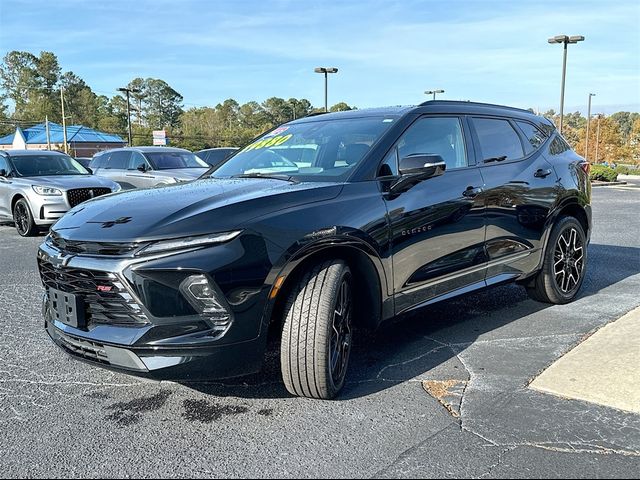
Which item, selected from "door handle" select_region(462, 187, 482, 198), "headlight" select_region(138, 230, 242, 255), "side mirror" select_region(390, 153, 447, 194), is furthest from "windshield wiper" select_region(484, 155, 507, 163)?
"headlight" select_region(138, 230, 242, 255)

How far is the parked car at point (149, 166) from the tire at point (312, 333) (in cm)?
996

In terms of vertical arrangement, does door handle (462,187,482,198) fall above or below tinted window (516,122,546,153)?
below

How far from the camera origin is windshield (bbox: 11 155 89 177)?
35.8 feet

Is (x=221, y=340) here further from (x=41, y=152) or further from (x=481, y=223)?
(x=41, y=152)

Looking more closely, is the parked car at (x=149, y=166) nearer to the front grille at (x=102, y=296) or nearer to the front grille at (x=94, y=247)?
the front grille at (x=94, y=247)

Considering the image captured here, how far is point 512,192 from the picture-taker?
4531 mm

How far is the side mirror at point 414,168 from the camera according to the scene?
356 centimetres

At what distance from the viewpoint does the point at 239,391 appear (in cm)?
340

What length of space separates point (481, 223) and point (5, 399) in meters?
3.34

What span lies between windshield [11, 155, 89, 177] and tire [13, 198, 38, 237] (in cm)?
76

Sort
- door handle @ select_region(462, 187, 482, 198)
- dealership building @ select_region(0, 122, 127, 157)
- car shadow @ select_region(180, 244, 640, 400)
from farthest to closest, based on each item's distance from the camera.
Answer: dealership building @ select_region(0, 122, 127, 157), door handle @ select_region(462, 187, 482, 198), car shadow @ select_region(180, 244, 640, 400)

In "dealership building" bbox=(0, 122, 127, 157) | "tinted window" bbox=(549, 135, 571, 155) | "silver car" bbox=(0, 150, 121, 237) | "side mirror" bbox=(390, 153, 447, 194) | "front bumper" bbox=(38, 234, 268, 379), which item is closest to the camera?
"front bumper" bbox=(38, 234, 268, 379)

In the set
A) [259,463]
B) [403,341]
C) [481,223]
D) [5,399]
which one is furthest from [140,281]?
[481,223]

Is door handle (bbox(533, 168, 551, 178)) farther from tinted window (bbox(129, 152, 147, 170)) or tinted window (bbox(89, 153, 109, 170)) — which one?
tinted window (bbox(89, 153, 109, 170))
